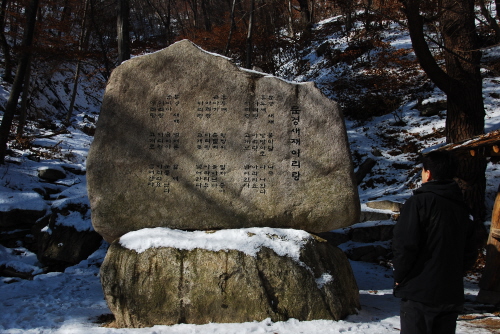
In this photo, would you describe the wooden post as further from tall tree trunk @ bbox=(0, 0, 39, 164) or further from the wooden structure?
tall tree trunk @ bbox=(0, 0, 39, 164)

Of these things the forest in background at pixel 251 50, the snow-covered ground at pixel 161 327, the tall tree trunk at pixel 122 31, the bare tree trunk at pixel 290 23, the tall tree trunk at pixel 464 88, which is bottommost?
the snow-covered ground at pixel 161 327

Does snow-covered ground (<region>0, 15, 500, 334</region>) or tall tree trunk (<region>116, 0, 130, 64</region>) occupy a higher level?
tall tree trunk (<region>116, 0, 130, 64</region>)

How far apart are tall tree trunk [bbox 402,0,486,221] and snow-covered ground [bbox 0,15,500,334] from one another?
0.98 m

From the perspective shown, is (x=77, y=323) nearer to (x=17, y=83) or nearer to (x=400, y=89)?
(x=17, y=83)

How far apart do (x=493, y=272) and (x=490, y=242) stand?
423 millimetres

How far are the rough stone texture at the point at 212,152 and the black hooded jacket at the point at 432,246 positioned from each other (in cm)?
183

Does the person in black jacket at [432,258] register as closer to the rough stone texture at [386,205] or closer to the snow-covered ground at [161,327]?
the snow-covered ground at [161,327]

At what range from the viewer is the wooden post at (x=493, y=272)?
15.8 ft

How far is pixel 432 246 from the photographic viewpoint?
7.41 ft

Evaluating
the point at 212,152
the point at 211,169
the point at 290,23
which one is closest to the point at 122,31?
the point at 212,152

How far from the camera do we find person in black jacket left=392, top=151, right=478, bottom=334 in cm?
222

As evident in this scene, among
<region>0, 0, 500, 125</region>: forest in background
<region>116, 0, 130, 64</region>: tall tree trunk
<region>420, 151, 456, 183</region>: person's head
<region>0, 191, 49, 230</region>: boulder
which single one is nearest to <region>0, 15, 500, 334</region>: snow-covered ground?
<region>0, 191, 49, 230</region>: boulder

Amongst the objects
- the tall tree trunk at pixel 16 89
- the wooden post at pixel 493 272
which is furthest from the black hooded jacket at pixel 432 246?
the tall tree trunk at pixel 16 89

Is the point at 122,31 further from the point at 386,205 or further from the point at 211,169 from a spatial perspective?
the point at 386,205
